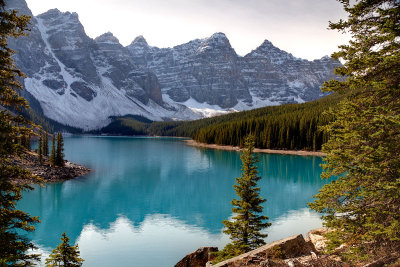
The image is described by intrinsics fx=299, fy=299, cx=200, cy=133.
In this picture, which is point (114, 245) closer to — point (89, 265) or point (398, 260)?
point (89, 265)

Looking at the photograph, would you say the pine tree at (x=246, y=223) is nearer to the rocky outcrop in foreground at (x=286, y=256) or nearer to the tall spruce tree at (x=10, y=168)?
the rocky outcrop in foreground at (x=286, y=256)

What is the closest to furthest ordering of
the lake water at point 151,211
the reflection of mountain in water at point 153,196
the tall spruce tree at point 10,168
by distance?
the tall spruce tree at point 10,168 → the lake water at point 151,211 → the reflection of mountain in water at point 153,196

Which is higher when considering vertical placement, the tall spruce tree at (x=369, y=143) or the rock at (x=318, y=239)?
the tall spruce tree at (x=369, y=143)

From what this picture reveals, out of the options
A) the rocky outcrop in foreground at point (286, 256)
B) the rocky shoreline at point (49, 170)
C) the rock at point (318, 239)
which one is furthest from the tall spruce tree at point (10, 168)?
the rocky shoreline at point (49, 170)

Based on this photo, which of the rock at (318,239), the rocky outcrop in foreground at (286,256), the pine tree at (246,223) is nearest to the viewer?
the rocky outcrop in foreground at (286,256)

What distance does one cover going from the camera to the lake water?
26.2m

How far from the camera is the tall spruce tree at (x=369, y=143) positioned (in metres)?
9.71

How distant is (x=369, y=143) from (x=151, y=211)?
1237 inches

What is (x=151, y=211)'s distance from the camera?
3816 cm

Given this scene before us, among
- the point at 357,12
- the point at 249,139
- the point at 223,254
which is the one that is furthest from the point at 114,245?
the point at 357,12

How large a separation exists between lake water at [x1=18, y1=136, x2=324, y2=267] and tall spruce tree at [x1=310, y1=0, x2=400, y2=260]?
15.8 m

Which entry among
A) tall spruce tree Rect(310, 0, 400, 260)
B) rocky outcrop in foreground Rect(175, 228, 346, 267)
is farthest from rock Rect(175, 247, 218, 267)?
tall spruce tree Rect(310, 0, 400, 260)

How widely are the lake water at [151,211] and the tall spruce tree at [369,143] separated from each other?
15.8m

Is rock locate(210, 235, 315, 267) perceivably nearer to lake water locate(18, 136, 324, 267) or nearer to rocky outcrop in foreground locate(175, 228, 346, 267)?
rocky outcrop in foreground locate(175, 228, 346, 267)
